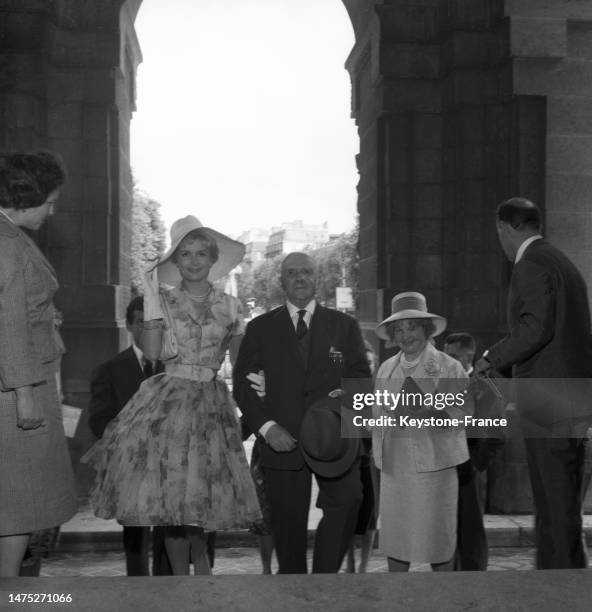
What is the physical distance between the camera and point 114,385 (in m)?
4.89

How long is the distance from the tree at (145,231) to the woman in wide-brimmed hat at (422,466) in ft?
130

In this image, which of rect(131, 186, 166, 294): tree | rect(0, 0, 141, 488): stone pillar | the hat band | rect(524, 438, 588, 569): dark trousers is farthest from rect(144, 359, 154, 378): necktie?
rect(131, 186, 166, 294): tree

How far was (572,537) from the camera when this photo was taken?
4.12m

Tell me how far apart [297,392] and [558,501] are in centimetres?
136

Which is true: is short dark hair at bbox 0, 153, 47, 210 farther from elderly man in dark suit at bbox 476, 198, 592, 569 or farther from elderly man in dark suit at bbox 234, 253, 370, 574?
elderly man in dark suit at bbox 476, 198, 592, 569

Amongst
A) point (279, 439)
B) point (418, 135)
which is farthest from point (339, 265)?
point (279, 439)

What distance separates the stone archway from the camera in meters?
7.41

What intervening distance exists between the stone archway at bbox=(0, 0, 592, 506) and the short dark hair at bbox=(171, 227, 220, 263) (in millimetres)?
3778

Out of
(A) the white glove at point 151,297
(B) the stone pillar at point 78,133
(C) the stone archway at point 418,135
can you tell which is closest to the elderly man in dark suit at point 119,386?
(A) the white glove at point 151,297

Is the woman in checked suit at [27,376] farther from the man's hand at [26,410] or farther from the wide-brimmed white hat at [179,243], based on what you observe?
the wide-brimmed white hat at [179,243]

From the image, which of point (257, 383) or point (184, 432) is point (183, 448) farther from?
point (257, 383)

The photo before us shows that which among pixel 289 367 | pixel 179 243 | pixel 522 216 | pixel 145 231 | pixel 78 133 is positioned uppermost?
pixel 145 231

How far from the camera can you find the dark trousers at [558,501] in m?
4.12

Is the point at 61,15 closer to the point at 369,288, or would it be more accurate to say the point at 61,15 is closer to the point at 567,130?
the point at 369,288
